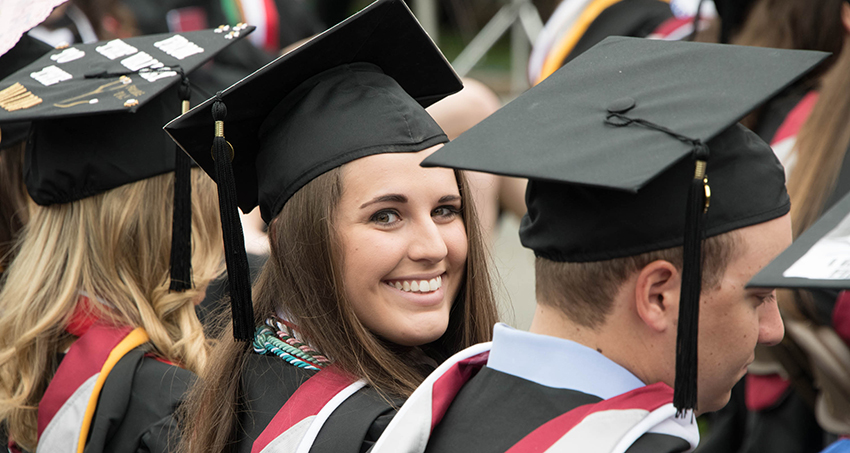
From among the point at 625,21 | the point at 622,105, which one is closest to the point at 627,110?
the point at 622,105

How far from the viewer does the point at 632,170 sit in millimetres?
1403

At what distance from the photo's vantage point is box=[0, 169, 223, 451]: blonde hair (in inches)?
95.9

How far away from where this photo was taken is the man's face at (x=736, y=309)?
5.01 feet

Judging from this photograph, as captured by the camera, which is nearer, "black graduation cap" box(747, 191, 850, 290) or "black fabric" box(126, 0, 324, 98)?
"black graduation cap" box(747, 191, 850, 290)

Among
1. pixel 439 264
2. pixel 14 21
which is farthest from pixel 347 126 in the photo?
pixel 14 21

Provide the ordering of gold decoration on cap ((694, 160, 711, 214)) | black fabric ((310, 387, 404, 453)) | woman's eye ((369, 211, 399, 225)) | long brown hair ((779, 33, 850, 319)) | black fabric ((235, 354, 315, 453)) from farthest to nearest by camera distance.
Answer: long brown hair ((779, 33, 850, 319)), woman's eye ((369, 211, 399, 225)), black fabric ((235, 354, 315, 453)), black fabric ((310, 387, 404, 453)), gold decoration on cap ((694, 160, 711, 214))

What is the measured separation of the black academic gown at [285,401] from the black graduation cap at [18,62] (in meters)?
1.45

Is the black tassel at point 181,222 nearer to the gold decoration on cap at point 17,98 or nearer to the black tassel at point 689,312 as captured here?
the gold decoration on cap at point 17,98

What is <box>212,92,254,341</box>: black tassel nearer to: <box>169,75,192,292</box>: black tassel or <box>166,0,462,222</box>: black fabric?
<box>166,0,462,222</box>: black fabric

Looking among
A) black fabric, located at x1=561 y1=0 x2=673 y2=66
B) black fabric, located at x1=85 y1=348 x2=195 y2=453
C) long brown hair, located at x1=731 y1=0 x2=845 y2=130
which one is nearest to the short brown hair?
black fabric, located at x1=85 y1=348 x2=195 y2=453

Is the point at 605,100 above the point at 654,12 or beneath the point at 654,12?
above

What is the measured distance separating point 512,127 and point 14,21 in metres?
1.71

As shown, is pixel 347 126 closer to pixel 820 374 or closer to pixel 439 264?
pixel 439 264

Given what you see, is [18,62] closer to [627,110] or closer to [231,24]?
[627,110]
